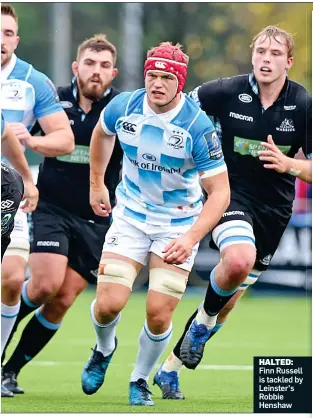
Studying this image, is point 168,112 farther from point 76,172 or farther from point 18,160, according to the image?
point 76,172

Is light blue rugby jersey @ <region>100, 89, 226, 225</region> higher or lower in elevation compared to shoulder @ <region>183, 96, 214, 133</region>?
lower

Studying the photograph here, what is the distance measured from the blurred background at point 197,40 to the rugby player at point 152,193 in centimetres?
812

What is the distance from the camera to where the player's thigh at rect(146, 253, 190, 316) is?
7395mm

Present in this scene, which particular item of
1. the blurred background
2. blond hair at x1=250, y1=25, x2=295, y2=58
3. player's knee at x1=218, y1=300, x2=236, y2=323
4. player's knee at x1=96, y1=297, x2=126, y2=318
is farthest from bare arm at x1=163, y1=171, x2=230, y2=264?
the blurred background

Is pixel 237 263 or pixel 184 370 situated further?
pixel 184 370

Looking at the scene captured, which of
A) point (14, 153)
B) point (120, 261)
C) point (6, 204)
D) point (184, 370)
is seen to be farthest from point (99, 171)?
point (184, 370)

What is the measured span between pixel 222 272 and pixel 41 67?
76.0ft

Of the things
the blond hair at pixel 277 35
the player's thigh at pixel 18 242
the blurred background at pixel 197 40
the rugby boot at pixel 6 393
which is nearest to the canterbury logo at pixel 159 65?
the blond hair at pixel 277 35

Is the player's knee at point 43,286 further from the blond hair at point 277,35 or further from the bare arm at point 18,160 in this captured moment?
the blond hair at point 277,35

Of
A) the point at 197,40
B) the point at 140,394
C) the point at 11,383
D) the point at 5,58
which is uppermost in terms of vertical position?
the point at 5,58

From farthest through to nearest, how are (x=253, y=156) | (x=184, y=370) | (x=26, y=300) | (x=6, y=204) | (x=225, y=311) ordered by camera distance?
(x=184, y=370), (x=26, y=300), (x=225, y=311), (x=253, y=156), (x=6, y=204)

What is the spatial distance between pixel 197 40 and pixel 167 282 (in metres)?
17.2

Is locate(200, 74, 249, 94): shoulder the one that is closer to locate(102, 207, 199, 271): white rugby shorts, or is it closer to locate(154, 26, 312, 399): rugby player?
locate(154, 26, 312, 399): rugby player

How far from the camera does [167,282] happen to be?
741 cm
